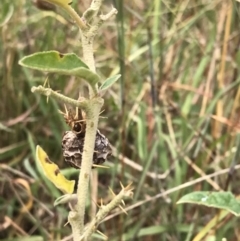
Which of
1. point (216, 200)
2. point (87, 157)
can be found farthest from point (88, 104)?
point (216, 200)

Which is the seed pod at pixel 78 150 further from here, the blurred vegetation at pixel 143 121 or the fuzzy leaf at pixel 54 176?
the blurred vegetation at pixel 143 121

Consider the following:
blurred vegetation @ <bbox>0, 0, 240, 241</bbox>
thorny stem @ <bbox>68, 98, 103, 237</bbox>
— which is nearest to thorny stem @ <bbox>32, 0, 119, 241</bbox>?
thorny stem @ <bbox>68, 98, 103, 237</bbox>

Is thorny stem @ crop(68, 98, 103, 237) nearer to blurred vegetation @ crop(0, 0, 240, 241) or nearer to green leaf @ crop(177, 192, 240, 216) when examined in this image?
green leaf @ crop(177, 192, 240, 216)

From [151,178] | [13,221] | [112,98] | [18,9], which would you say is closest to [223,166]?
[151,178]

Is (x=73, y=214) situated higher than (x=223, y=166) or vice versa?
(x=73, y=214)

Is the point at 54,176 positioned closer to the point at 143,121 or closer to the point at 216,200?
the point at 216,200

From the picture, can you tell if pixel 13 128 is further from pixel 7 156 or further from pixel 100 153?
pixel 100 153
